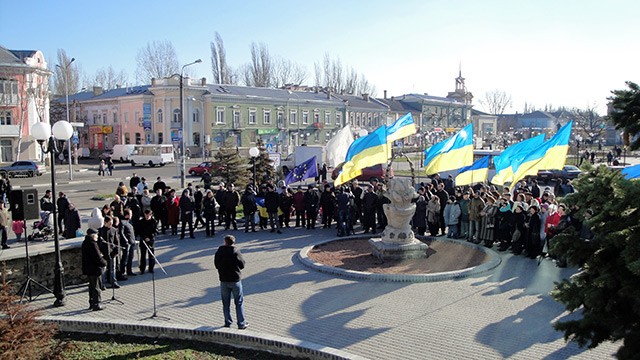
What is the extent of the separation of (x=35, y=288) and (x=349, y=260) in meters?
7.31

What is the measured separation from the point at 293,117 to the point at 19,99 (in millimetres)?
31373

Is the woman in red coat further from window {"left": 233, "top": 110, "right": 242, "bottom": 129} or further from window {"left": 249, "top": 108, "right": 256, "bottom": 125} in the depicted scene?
window {"left": 249, "top": 108, "right": 256, "bottom": 125}

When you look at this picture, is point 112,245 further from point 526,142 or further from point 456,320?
point 526,142

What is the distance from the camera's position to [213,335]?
927cm

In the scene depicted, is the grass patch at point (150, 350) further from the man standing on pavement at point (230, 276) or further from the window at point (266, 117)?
the window at point (266, 117)

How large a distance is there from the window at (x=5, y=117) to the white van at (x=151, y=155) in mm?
10711

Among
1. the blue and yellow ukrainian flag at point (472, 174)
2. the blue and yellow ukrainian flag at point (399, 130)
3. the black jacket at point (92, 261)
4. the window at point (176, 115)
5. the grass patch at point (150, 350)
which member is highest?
the window at point (176, 115)

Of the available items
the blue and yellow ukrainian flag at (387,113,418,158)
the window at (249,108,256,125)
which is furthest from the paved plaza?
the window at (249,108,256,125)

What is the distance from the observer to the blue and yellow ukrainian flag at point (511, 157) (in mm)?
17438

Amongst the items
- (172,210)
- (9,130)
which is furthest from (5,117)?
(172,210)

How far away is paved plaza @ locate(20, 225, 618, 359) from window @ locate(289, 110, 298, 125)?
56.4 metres

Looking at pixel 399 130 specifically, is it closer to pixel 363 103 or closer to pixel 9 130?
pixel 9 130

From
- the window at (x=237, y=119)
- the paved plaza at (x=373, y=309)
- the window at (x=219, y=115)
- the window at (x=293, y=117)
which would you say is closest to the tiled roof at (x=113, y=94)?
the window at (x=219, y=115)

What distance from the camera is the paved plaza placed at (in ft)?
28.8
